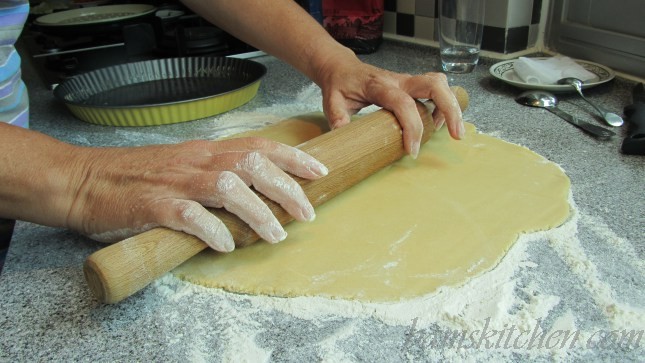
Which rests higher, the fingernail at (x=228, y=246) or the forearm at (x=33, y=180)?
the forearm at (x=33, y=180)

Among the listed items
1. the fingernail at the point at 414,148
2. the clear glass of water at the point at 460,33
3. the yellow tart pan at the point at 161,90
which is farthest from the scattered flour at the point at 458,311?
the clear glass of water at the point at 460,33

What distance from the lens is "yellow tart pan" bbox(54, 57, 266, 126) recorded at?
127cm

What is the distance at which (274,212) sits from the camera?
2.57 ft

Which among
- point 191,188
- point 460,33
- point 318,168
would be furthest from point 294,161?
point 460,33

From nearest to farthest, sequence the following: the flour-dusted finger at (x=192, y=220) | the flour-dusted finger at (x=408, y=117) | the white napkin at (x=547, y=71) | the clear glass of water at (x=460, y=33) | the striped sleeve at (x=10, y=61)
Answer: the flour-dusted finger at (x=192, y=220), the flour-dusted finger at (x=408, y=117), the striped sleeve at (x=10, y=61), the white napkin at (x=547, y=71), the clear glass of water at (x=460, y=33)

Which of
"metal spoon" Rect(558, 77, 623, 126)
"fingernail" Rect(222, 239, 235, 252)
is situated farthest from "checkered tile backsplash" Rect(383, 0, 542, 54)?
"fingernail" Rect(222, 239, 235, 252)

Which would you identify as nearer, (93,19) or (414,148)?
(414,148)

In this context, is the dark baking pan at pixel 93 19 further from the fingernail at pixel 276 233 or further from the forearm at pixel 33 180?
the fingernail at pixel 276 233

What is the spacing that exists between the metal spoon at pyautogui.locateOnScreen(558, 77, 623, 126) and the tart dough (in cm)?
26

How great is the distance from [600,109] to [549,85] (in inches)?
6.1

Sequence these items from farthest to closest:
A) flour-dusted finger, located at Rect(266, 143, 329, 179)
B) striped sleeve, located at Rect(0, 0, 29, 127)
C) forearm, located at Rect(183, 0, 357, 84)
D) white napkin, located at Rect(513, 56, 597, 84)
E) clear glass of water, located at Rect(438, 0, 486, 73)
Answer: clear glass of water, located at Rect(438, 0, 486, 73) < white napkin, located at Rect(513, 56, 597, 84) < forearm, located at Rect(183, 0, 357, 84) < striped sleeve, located at Rect(0, 0, 29, 127) < flour-dusted finger, located at Rect(266, 143, 329, 179)

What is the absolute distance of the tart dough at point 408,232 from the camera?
71cm

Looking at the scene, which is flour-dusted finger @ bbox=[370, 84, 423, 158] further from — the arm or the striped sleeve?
the striped sleeve

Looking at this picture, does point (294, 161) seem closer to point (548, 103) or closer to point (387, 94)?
point (387, 94)
